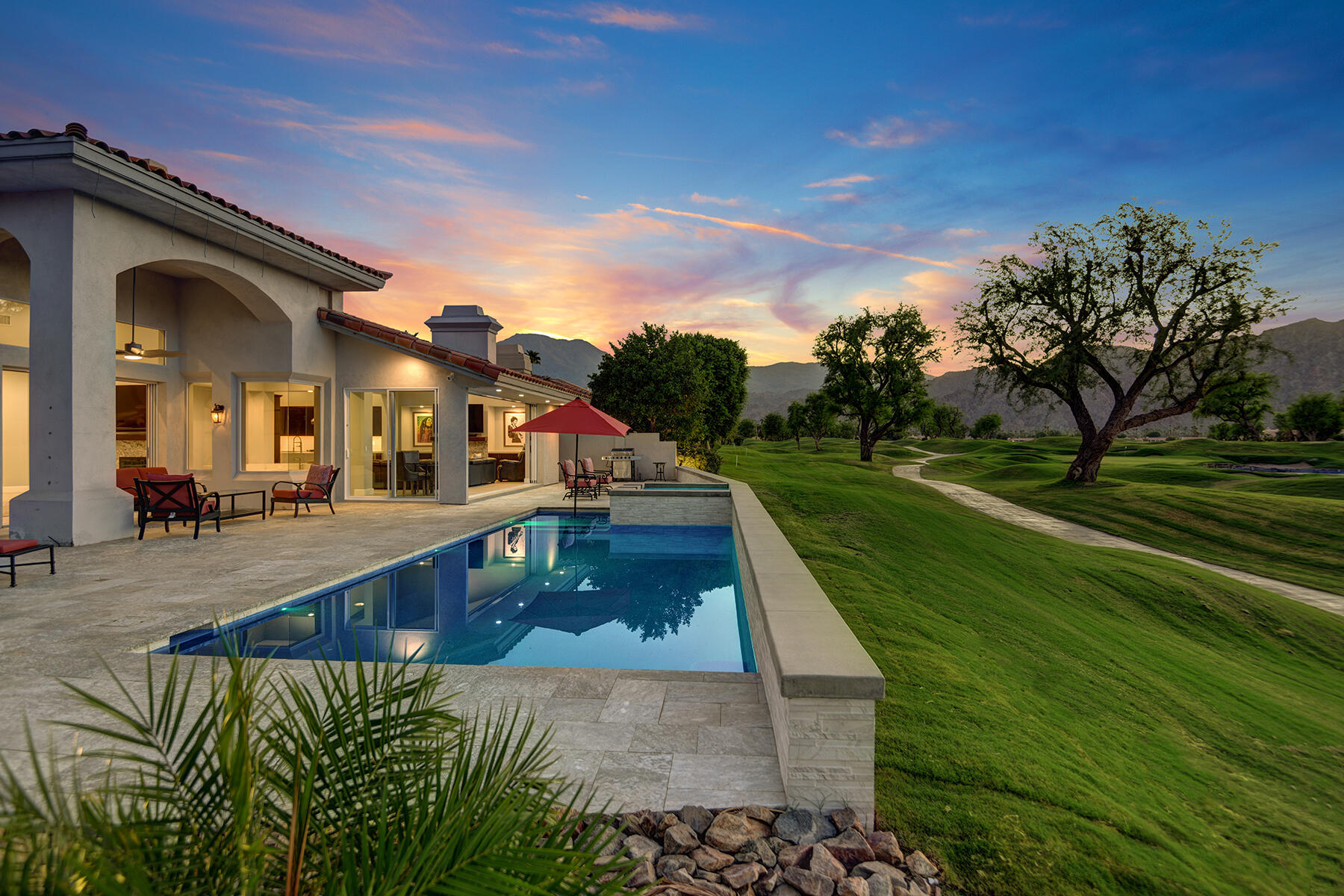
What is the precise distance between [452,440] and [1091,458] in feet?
77.8

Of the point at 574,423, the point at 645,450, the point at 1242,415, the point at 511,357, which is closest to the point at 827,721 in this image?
the point at 574,423

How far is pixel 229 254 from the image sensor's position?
450 inches

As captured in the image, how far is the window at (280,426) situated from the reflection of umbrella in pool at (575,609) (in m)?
9.28

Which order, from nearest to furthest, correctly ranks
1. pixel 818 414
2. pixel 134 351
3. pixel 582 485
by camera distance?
pixel 134 351 < pixel 582 485 < pixel 818 414

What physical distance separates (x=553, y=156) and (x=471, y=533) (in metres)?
12.1

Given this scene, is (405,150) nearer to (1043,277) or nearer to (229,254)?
(229,254)

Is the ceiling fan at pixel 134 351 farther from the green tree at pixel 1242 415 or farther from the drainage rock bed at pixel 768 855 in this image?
the green tree at pixel 1242 415

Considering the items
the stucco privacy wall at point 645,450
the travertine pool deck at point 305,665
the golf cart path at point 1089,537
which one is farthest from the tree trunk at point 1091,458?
the travertine pool deck at point 305,665

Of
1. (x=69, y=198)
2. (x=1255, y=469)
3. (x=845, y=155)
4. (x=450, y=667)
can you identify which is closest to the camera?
(x=450, y=667)

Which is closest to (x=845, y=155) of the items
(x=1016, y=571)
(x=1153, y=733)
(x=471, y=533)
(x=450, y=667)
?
(x=1016, y=571)

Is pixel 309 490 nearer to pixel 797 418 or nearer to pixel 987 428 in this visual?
pixel 797 418

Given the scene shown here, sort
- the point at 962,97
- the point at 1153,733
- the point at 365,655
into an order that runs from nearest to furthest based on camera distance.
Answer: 1. the point at 1153,733
2. the point at 365,655
3. the point at 962,97

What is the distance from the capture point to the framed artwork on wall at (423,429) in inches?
585

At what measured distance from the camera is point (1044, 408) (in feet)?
374
